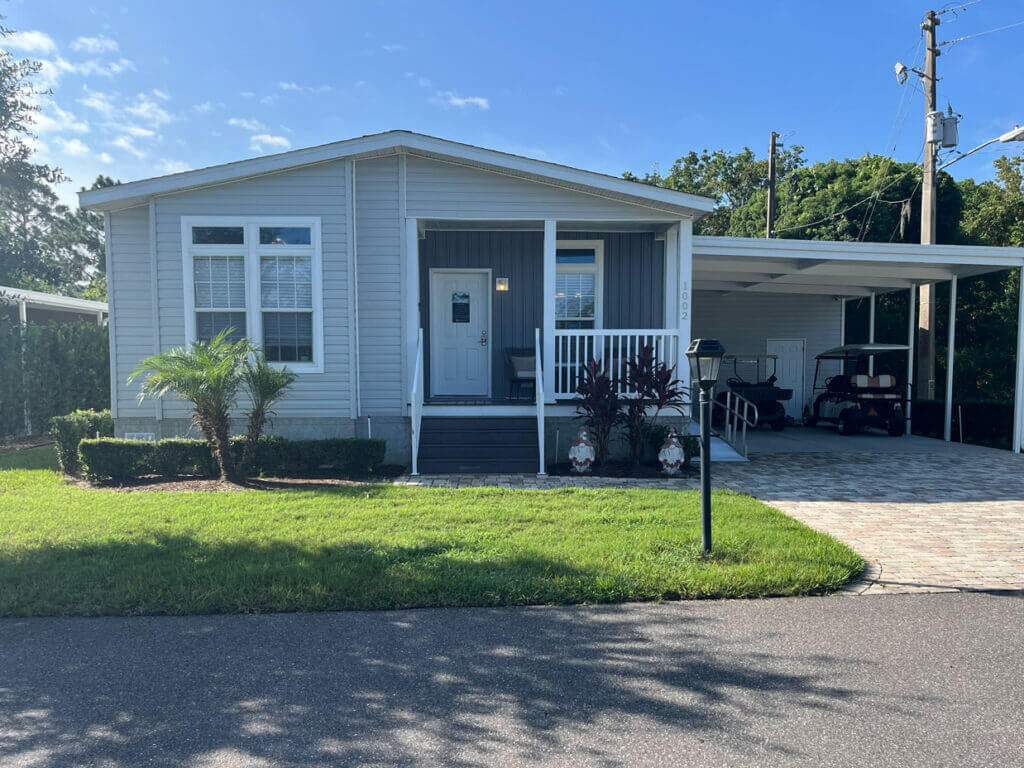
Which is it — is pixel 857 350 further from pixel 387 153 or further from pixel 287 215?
pixel 287 215

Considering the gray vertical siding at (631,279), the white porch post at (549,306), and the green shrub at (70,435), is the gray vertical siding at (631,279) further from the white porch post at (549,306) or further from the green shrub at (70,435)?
the green shrub at (70,435)

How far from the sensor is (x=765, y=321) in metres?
16.3

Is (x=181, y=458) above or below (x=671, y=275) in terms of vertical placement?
below

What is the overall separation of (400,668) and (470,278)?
810 cm

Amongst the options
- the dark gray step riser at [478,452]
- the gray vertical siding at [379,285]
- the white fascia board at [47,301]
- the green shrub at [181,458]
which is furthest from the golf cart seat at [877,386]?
the white fascia board at [47,301]

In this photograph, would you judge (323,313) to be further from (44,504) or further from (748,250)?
(748,250)

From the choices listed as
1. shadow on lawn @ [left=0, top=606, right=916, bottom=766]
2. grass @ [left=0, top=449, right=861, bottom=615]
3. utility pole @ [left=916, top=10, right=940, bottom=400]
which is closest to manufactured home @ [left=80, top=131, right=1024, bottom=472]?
grass @ [left=0, top=449, right=861, bottom=615]

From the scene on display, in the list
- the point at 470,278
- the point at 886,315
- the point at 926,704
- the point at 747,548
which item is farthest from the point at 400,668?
the point at 886,315

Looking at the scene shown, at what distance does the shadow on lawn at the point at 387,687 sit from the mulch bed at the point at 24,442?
8.95 m

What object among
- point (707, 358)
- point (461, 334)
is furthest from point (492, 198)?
point (707, 358)

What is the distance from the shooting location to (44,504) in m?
6.72

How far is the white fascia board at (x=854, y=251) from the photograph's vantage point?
33.2 feet

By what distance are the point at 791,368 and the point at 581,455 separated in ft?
33.1

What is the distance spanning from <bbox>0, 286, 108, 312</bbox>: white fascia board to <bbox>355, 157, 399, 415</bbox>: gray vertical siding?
848cm
